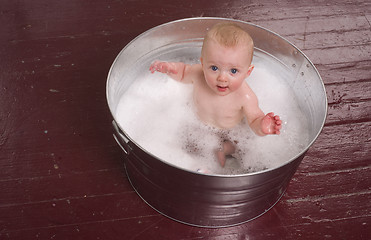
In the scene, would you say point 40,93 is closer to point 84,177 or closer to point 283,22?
point 84,177

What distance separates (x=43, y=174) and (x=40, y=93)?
0.28m

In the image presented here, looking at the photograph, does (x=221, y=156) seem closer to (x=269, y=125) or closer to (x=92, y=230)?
(x=269, y=125)

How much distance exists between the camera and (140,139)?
115cm

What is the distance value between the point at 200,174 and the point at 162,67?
395 mm

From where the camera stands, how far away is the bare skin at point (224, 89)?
977 mm

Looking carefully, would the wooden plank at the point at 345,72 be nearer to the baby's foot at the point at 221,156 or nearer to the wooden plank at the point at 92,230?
the baby's foot at the point at 221,156

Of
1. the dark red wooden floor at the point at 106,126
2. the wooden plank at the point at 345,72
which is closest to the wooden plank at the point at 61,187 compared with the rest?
Answer: the dark red wooden floor at the point at 106,126

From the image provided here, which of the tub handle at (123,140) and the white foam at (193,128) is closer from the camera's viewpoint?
the tub handle at (123,140)

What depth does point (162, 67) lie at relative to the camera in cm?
114

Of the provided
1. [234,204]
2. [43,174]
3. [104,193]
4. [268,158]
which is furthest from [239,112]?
[43,174]

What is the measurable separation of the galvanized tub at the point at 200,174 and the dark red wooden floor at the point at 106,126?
0.06 m

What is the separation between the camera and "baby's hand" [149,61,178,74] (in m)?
1.13

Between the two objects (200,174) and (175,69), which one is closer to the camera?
(200,174)

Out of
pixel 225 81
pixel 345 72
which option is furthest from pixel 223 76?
pixel 345 72
